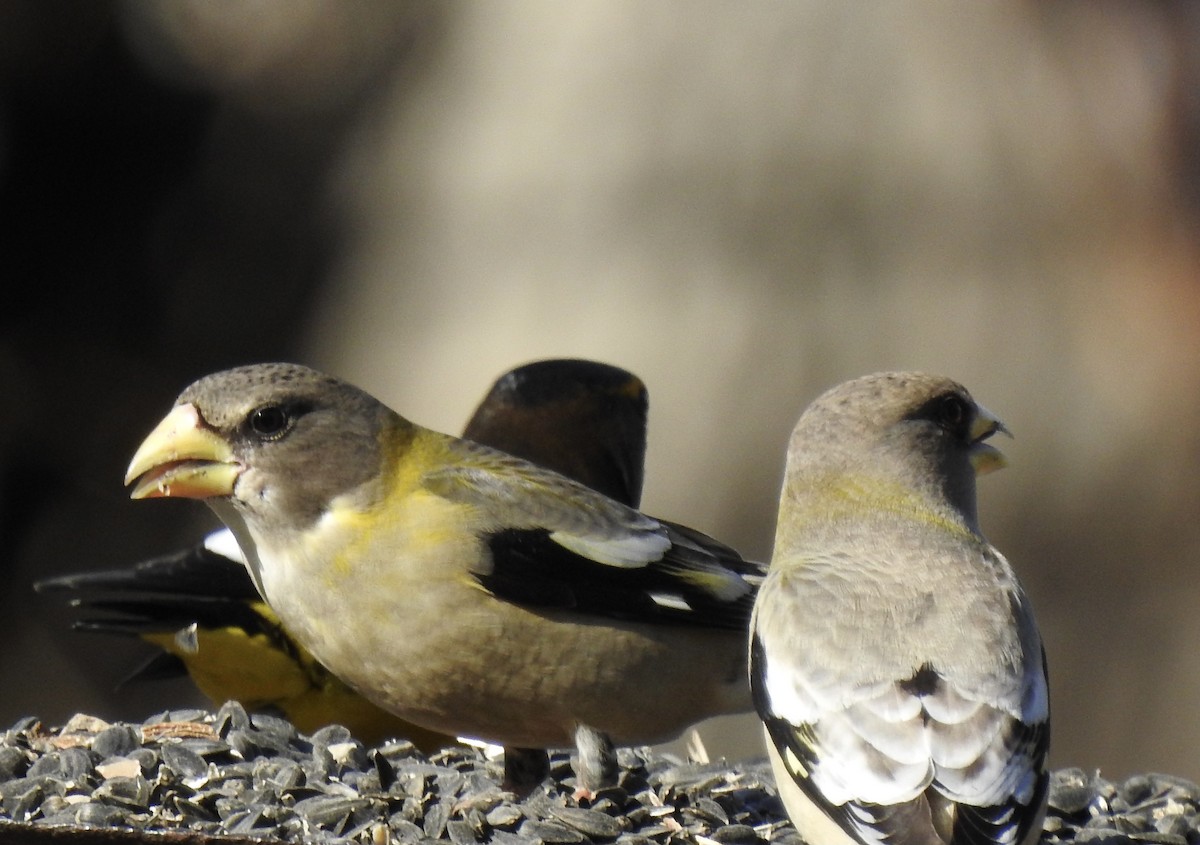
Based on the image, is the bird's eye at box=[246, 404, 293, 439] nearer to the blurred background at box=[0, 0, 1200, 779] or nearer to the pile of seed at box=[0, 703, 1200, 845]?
the pile of seed at box=[0, 703, 1200, 845]

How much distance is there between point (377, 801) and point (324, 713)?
1.31m

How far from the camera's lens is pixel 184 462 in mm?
2916

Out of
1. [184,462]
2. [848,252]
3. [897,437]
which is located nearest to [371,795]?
[184,462]

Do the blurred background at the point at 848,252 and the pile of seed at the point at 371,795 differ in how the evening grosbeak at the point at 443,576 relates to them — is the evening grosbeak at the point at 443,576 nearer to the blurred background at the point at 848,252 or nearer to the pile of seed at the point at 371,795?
the pile of seed at the point at 371,795

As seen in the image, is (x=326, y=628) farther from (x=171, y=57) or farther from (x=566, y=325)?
(x=171, y=57)

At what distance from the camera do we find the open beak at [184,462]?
2885 millimetres

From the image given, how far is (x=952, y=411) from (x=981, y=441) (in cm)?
15

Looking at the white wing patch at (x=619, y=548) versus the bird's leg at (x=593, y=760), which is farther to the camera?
the white wing patch at (x=619, y=548)

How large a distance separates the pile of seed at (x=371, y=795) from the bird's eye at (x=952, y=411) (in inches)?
30.4

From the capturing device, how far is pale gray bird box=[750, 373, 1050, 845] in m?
2.27

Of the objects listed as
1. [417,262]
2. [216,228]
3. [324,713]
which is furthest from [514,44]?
[324,713]

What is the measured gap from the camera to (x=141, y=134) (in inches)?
285

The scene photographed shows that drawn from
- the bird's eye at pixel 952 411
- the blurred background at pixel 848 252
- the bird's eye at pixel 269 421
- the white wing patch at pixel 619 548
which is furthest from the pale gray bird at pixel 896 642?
the blurred background at pixel 848 252

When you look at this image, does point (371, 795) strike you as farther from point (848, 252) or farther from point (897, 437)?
point (848, 252)
